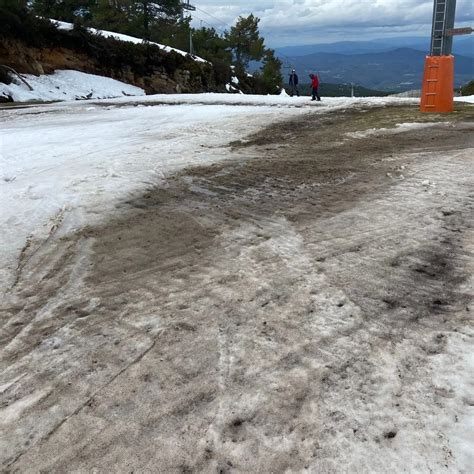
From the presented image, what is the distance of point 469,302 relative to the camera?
2.99 m

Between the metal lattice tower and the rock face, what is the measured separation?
18825 millimetres

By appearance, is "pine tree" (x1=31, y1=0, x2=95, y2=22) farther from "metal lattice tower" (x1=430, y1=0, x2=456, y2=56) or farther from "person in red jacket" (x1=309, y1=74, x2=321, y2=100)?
A: "metal lattice tower" (x1=430, y1=0, x2=456, y2=56)

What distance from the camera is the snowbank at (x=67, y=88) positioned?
64.2ft

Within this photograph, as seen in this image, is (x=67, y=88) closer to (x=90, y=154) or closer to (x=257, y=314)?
(x=90, y=154)

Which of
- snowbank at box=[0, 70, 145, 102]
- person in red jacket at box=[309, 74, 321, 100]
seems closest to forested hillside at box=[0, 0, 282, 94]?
snowbank at box=[0, 70, 145, 102]

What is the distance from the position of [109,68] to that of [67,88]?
5.41 m

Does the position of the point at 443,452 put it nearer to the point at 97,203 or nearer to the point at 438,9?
the point at 97,203

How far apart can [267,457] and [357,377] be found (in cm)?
69

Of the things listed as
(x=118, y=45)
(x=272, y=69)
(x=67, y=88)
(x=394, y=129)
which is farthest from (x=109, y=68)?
(x=272, y=69)

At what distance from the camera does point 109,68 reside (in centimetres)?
2716

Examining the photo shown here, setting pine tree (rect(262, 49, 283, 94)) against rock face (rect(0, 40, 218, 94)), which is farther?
pine tree (rect(262, 49, 283, 94))

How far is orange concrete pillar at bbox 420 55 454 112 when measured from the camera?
11516 millimetres

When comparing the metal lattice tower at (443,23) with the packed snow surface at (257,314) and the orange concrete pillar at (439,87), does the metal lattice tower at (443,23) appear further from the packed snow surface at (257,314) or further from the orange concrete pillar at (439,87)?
the packed snow surface at (257,314)

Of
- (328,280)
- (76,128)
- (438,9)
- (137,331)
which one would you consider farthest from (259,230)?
(438,9)
